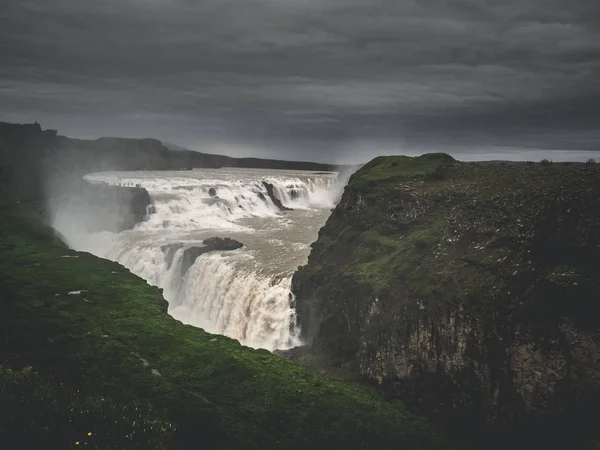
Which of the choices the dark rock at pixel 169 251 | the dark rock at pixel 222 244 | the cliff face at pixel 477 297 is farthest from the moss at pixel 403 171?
the dark rock at pixel 169 251

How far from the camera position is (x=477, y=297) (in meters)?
15.8

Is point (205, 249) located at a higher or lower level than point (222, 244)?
lower

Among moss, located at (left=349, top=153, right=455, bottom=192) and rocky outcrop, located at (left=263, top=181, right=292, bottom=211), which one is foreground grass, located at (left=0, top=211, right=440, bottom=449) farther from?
rocky outcrop, located at (left=263, top=181, right=292, bottom=211)

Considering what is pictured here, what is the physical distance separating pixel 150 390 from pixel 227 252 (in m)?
21.5

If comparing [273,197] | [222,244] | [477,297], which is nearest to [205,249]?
[222,244]

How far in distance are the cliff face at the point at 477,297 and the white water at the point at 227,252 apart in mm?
3100

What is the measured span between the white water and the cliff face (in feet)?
10.2

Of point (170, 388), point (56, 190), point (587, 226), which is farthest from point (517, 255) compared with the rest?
point (56, 190)

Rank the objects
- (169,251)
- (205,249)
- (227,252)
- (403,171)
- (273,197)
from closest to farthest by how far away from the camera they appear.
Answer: (403,171)
(227,252)
(205,249)
(169,251)
(273,197)

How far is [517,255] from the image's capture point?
53.7 ft

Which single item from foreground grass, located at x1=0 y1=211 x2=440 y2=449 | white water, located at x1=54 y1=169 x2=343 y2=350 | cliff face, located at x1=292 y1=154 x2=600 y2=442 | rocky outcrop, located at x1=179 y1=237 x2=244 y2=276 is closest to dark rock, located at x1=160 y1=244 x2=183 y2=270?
white water, located at x1=54 y1=169 x2=343 y2=350

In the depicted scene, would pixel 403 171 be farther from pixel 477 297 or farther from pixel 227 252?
pixel 227 252

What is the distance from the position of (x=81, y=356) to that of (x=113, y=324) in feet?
9.67

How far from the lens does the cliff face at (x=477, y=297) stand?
13.7 meters
